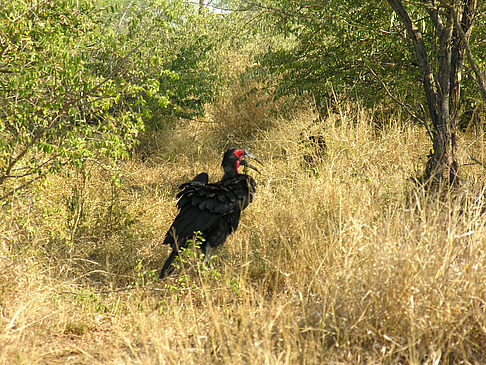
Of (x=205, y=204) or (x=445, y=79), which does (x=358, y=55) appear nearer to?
(x=445, y=79)

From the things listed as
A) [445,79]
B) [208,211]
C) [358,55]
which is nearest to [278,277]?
[208,211]

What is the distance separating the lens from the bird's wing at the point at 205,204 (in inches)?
178

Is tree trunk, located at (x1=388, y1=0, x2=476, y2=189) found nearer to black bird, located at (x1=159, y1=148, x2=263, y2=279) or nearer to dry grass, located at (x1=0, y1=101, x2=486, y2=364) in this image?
dry grass, located at (x1=0, y1=101, x2=486, y2=364)

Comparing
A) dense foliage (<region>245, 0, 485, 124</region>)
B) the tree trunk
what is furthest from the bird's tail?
dense foliage (<region>245, 0, 485, 124</region>)

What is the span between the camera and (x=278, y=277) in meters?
4.27

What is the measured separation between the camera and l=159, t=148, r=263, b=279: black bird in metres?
4.51

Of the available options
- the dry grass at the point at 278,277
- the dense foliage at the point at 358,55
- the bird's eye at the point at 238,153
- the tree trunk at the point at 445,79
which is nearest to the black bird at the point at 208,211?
the dry grass at the point at 278,277

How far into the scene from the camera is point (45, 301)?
151 inches

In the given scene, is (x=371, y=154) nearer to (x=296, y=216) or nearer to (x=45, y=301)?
(x=296, y=216)

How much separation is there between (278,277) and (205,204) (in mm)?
1005

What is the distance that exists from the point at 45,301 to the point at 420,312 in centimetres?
293

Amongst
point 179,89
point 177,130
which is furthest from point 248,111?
point 179,89

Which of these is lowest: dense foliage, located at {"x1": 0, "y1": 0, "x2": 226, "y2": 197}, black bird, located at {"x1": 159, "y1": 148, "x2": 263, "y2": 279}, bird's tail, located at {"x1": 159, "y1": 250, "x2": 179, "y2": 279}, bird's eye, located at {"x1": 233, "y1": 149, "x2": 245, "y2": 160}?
bird's tail, located at {"x1": 159, "y1": 250, "x2": 179, "y2": 279}

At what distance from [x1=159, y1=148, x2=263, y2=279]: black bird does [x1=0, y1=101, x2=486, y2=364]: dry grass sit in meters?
0.32
